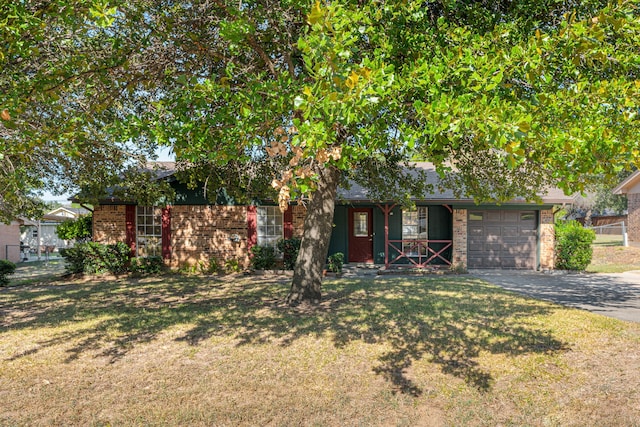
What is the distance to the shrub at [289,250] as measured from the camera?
47.2 feet

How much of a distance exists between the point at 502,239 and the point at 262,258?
8.73m

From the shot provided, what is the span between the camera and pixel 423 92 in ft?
16.4

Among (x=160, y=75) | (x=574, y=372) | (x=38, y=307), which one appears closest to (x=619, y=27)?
(x=574, y=372)

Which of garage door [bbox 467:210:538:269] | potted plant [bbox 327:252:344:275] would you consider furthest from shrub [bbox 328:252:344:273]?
garage door [bbox 467:210:538:269]

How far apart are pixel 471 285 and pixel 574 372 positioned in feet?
22.0

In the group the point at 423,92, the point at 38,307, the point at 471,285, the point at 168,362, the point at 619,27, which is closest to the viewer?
the point at 619,27

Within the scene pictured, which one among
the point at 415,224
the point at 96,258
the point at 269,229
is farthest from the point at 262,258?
the point at 415,224

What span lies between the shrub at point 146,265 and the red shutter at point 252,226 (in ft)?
10.3

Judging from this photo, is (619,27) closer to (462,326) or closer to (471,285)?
(462,326)

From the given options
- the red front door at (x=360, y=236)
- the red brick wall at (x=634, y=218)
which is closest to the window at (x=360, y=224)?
the red front door at (x=360, y=236)

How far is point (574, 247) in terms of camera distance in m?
14.6

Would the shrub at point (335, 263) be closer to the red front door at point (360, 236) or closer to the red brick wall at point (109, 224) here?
the red front door at point (360, 236)

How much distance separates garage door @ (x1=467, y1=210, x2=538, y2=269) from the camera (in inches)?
612

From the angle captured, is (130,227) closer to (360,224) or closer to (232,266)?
(232,266)
